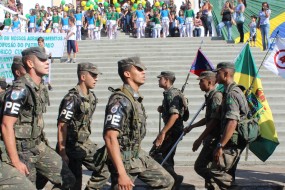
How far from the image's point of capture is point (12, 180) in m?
6.18

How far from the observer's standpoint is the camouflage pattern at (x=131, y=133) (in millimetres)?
6676

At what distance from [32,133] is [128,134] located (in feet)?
3.60

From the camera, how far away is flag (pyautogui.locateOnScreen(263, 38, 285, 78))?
390 inches

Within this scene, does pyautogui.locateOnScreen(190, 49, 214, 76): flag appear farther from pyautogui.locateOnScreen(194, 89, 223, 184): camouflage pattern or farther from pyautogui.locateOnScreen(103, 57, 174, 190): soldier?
pyautogui.locateOnScreen(103, 57, 174, 190): soldier

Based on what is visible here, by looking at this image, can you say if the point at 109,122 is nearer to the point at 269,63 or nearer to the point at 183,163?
the point at 269,63

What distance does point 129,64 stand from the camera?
694 cm

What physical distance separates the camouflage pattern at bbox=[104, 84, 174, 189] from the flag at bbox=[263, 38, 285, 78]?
3.42m

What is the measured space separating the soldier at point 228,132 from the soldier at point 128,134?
121cm

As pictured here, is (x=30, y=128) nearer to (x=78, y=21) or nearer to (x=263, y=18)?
(x=263, y=18)

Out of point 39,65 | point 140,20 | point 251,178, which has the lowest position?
point 251,178

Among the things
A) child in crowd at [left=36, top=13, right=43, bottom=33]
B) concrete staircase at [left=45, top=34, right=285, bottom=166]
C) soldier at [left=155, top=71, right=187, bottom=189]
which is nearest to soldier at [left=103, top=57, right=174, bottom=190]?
soldier at [left=155, top=71, right=187, bottom=189]

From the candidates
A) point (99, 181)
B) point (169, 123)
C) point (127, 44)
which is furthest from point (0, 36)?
point (99, 181)

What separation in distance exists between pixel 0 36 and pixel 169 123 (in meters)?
7.58

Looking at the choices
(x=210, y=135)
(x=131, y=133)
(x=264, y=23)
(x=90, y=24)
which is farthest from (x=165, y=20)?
(x=131, y=133)
